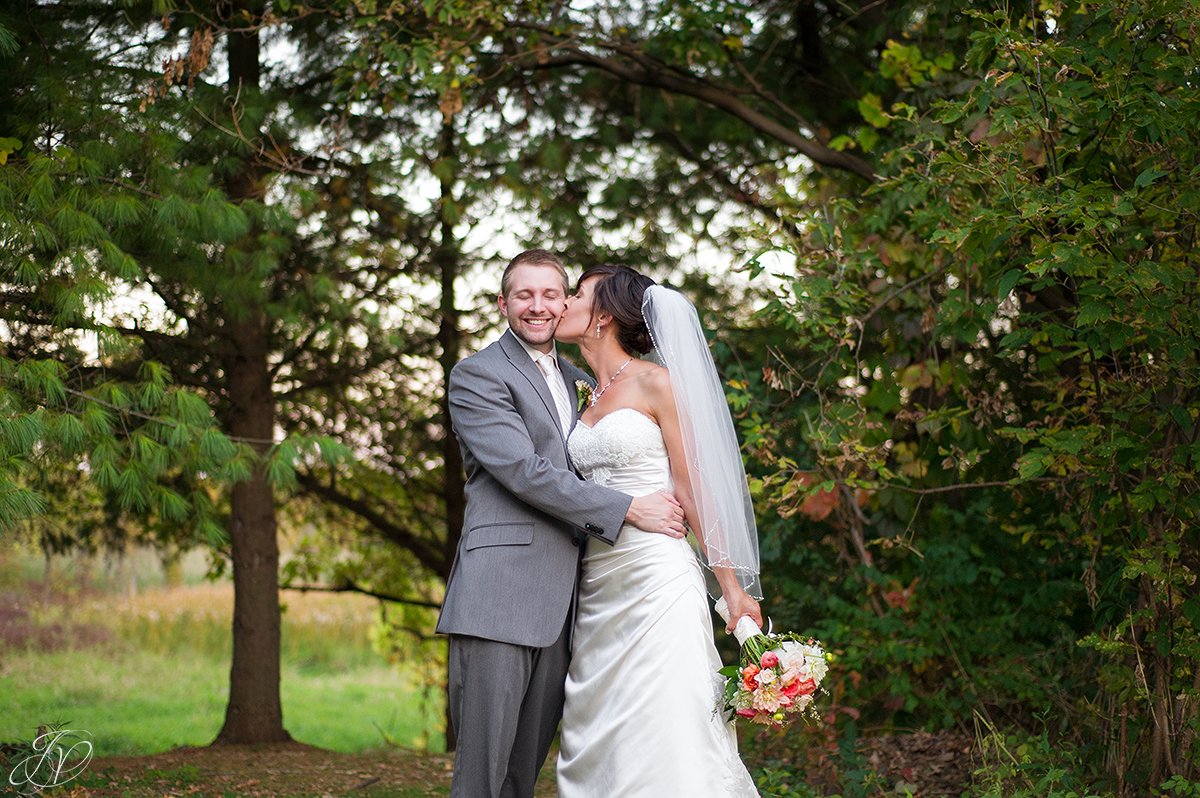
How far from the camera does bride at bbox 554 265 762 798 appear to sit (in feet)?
11.4

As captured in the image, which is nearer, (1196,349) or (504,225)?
(1196,349)

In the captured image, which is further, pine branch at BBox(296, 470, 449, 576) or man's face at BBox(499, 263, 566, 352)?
pine branch at BBox(296, 470, 449, 576)

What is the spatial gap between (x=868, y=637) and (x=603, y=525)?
9.02 feet

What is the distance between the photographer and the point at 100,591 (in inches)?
593

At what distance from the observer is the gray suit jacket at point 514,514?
358 cm

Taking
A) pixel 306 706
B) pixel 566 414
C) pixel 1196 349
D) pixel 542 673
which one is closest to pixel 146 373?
pixel 566 414

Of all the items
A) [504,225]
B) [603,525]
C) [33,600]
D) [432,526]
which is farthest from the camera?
[33,600]

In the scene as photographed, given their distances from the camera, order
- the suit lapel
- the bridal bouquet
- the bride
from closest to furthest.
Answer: the bridal bouquet < the bride < the suit lapel

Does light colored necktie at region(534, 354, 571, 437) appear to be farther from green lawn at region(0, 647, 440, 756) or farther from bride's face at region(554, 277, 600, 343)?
green lawn at region(0, 647, 440, 756)

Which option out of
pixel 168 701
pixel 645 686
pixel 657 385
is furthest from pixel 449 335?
pixel 168 701

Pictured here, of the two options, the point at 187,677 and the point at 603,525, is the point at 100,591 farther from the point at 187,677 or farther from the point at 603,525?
the point at 603,525

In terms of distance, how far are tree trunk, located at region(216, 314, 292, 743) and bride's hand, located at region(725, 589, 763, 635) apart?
4.05 meters

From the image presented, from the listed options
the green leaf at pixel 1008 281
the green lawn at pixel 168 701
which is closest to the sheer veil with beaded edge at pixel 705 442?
the green leaf at pixel 1008 281

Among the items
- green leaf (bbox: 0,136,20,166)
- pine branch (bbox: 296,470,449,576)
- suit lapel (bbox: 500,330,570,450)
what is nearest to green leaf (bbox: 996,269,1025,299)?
suit lapel (bbox: 500,330,570,450)
